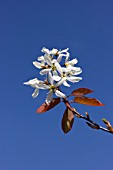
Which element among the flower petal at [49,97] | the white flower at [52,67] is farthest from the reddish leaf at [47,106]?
the white flower at [52,67]

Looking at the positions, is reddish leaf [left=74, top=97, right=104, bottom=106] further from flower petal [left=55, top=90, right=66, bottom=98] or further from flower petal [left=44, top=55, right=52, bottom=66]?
flower petal [left=44, top=55, right=52, bottom=66]

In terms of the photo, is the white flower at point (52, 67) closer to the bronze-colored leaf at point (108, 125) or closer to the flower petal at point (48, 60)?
the flower petal at point (48, 60)

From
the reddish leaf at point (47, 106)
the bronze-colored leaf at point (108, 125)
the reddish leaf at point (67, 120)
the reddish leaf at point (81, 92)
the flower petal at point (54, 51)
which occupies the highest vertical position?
the flower petal at point (54, 51)

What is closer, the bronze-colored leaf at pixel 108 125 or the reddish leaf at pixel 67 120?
the bronze-colored leaf at pixel 108 125

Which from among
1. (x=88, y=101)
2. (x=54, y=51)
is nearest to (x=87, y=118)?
(x=88, y=101)

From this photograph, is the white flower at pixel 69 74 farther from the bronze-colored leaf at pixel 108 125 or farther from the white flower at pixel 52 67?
the bronze-colored leaf at pixel 108 125

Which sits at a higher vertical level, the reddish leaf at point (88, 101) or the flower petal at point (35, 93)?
the flower petal at point (35, 93)

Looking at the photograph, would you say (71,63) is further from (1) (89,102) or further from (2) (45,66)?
(1) (89,102)

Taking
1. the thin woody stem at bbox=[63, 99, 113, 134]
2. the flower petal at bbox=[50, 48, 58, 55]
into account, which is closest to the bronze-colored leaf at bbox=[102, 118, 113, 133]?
the thin woody stem at bbox=[63, 99, 113, 134]

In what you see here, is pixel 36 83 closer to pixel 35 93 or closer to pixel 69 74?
pixel 35 93

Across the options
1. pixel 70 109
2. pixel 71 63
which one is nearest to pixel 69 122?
pixel 70 109
